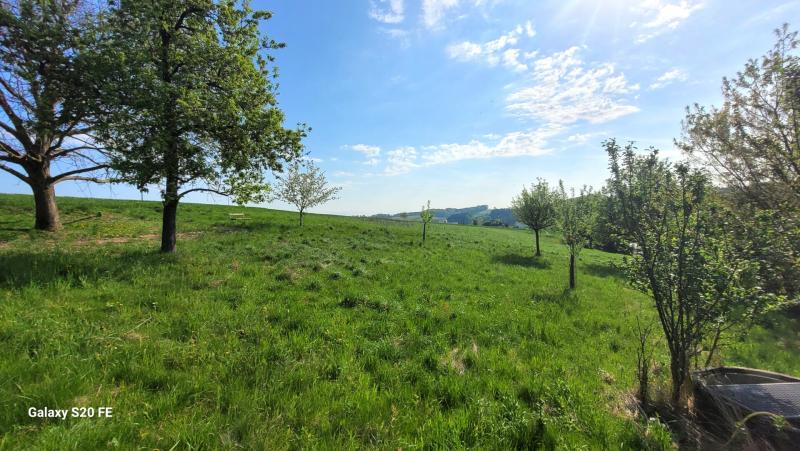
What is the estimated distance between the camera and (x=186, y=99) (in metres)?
10.4

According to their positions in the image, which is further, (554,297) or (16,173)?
(16,173)

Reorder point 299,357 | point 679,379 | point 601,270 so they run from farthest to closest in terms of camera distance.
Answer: point 601,270
point 299,357
point 679,379

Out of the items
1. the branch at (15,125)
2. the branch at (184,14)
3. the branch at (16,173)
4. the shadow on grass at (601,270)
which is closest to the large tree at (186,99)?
the branch at (184,14)

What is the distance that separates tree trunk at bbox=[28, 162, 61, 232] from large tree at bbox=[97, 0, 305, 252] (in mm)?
8507

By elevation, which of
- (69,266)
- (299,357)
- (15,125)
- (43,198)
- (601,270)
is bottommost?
(601,270)

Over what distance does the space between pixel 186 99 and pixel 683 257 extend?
1466 cm

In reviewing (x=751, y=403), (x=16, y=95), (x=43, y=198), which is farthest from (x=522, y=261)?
(x=43, y=198)

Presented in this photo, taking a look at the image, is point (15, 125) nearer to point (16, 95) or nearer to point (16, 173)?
point (16, 173)

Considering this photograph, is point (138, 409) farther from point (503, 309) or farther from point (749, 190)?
point (749, 190)

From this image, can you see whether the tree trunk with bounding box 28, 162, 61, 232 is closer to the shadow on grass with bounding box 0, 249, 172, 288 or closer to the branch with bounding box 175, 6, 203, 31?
the shadow on grass with bounding box 0, 249, 172, 288

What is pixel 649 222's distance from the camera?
5.81m

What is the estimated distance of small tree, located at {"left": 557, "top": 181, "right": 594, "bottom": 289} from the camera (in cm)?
1666

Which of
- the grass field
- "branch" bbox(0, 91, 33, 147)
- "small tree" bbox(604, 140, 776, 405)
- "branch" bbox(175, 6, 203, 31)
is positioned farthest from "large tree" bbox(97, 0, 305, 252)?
"small tree" bbox(604, 140, 776, 405)

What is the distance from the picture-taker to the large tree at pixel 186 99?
953 centimetres
